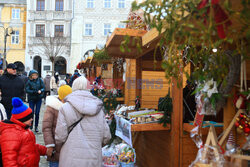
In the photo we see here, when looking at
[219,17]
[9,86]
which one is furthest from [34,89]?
[219,17]

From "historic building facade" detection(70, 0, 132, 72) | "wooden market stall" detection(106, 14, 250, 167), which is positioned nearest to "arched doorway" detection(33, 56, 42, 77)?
"historic building facade" detection(70, 0, 132, 72)

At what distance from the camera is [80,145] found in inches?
112

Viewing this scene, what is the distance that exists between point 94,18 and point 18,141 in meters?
26.3

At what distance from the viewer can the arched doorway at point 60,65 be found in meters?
30.4

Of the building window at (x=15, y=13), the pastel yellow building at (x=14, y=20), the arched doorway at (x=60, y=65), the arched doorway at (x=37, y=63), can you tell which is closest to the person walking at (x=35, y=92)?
the arched doorway at (x=60, y=65)

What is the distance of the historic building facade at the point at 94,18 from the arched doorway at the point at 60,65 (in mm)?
3550

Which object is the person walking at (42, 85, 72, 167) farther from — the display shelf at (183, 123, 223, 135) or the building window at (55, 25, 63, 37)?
the building window at (55, 25, 63, 37)

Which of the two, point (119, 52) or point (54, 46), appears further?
point (54, 46)

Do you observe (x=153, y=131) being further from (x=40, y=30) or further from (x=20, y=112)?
(x=40, y=30)

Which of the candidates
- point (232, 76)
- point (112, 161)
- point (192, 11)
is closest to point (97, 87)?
point (112, 161)

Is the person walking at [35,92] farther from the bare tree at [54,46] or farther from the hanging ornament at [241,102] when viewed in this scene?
the bare tree at [54,46]

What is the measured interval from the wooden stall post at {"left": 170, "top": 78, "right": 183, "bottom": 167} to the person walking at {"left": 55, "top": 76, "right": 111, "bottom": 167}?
3.81 ft

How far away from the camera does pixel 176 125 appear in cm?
364

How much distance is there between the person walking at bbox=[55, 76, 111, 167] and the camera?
9.31 feet
